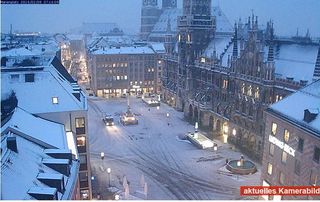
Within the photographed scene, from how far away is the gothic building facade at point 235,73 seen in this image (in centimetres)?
2422

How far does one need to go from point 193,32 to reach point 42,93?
22450 millimetres

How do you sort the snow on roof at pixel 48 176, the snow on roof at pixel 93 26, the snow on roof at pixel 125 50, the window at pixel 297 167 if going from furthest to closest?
the snow on roof at pixel 125 50
the snow on roof at pixel 93 26
the window at pixel 297 167
the snow on roof at pixel 48 176

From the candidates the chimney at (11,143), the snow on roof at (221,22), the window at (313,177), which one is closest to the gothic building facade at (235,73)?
the snow on roof at (221,22)

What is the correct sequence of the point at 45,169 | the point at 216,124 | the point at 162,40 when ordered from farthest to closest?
the point at 162,40, the point at 216,124, the point at 45,169

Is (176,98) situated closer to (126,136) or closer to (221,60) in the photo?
(221,60)

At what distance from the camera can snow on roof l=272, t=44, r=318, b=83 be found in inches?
897

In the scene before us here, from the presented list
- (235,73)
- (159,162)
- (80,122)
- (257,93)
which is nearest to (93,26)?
(80,122)

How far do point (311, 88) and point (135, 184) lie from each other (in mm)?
9972

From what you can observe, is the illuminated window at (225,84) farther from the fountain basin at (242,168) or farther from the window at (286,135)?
the window at (286,135)

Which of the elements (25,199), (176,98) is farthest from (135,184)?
(176,98)

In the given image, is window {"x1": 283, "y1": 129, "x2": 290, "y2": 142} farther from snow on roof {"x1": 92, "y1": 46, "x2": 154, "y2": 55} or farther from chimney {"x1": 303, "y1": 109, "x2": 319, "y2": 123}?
snow on roof {"x1": 92, "y1": 46, "x2": 154, "y2": 55}

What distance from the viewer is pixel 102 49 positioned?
4484 cm

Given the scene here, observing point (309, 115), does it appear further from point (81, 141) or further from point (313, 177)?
point (81, 141)

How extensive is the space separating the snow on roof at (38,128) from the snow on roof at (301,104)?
29.4 ft
